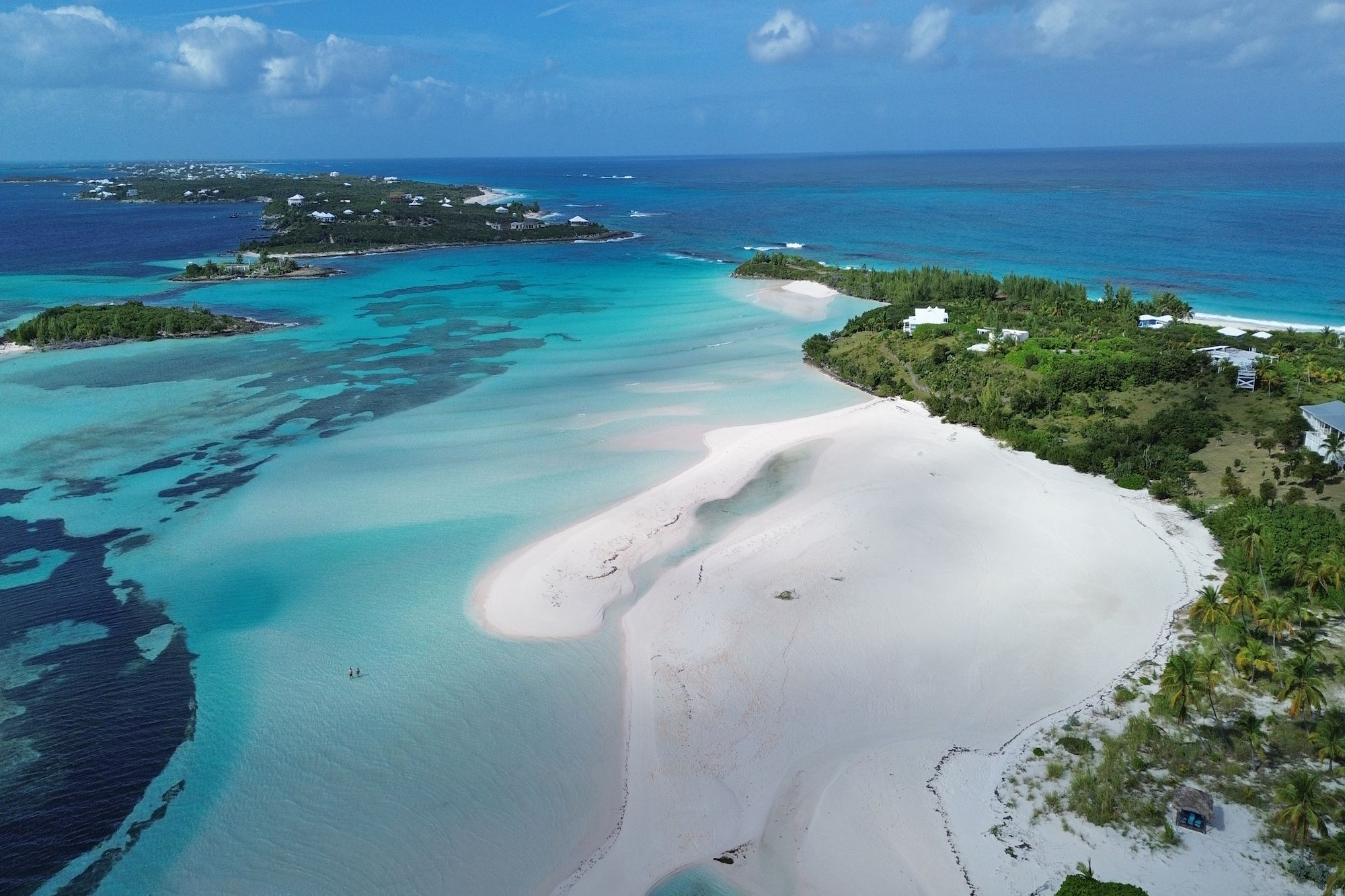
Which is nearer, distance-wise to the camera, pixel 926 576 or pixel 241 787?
pixel 241 787

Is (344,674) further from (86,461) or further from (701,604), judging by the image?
(86,461)

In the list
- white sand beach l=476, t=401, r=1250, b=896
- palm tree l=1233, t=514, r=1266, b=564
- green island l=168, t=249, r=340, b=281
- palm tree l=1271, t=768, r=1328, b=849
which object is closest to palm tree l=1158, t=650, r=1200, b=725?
white sand beach l=476, t=401, r=1250, b=896

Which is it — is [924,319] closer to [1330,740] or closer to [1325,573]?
[1325,573]

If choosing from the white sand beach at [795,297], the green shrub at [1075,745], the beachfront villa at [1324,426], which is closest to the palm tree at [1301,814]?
the green shrub at [1075,745]

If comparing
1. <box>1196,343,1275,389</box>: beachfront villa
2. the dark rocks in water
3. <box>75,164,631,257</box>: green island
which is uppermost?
<box>75,164,631,257</box>: green island

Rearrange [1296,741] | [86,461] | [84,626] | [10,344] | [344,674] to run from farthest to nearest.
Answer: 1. [10,344]
2. [86,461]
3. [84,626]
4. [344,674]
5. [1296,741]

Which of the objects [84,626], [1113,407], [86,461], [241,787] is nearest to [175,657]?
[84,626]

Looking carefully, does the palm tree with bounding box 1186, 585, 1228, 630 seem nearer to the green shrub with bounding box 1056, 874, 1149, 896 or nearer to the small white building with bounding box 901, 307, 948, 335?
the green shrub with bounding box 1056, 874, 1149, 896
